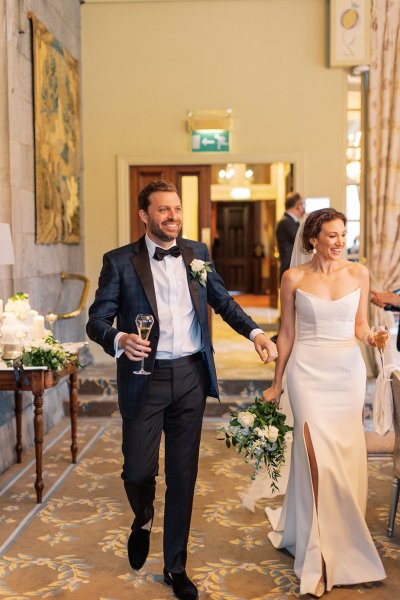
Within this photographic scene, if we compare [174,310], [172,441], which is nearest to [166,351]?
[174,310]

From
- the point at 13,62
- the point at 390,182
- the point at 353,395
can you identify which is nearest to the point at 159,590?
the point at 353,395

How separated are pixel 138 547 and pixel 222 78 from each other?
661 cm

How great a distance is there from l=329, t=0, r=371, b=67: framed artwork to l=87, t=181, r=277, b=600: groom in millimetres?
6093

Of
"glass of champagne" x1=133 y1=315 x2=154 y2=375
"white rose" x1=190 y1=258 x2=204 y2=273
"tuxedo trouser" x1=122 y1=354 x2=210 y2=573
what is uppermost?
"white rose" x1=190 y1=258 x2=204 y2=273

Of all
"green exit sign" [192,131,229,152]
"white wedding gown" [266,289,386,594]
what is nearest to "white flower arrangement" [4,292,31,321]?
"white wedding gown" [266,289,386,594]

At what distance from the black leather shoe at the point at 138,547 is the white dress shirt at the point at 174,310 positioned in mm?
980

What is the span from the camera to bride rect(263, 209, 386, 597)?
3758 mm

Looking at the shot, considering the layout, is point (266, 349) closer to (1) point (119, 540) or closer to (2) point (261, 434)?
(2) point (261, 434)

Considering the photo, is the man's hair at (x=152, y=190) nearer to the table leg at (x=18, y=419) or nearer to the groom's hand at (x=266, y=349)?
the groom's hand at (x=266, y=349)

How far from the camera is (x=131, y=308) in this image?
3500mm

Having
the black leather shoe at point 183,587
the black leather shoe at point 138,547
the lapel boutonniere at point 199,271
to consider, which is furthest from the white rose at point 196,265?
the black leather shoe at point 183,587

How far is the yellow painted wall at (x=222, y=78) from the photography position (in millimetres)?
9055

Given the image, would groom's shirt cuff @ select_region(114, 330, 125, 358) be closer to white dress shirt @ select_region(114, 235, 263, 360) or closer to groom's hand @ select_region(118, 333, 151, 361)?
groom's hand @ select_region(118, 333, 151, 361)

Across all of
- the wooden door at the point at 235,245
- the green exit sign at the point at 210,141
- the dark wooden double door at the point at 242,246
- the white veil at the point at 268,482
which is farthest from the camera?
the wooden door at the point at 235,245
